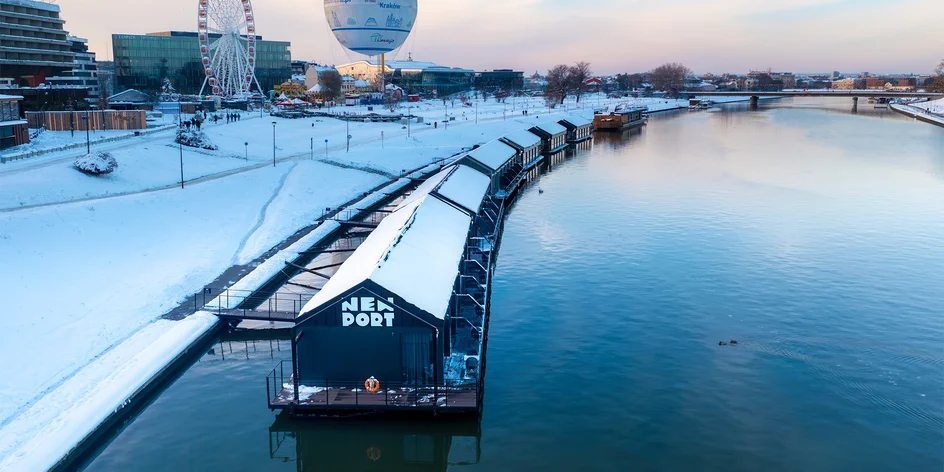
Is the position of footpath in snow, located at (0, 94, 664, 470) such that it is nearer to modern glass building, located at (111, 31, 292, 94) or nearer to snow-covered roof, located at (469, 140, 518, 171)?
snow-covered roof, located at (469, 140, 518, 171)

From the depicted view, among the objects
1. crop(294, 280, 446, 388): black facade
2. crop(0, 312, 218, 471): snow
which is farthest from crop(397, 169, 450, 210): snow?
crop(294, 280, 446, 388): black facade

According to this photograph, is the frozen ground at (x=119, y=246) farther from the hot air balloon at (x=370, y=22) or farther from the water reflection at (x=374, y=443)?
A: the hot air balloon at (x=370, y=22)

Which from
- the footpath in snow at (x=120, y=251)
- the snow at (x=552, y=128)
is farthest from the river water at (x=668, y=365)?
the snow at (x=552, y=128)

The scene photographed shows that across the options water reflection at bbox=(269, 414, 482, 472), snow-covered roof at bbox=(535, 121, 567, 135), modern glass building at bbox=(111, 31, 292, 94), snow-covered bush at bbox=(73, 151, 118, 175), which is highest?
modern glass building at bbox=(111, 31, 292, 94)

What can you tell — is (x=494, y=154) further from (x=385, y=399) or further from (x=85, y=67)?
(x=85, y=67)

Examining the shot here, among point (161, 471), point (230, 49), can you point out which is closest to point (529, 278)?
point (161, 471)

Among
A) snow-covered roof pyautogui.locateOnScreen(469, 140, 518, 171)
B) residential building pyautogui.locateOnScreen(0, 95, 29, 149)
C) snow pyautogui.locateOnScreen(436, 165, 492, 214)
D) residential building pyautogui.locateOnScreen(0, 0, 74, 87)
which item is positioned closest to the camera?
snow pyautogui.locateOnScreen(436, 165, 492, 214)
